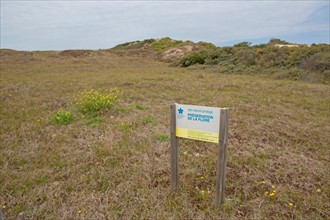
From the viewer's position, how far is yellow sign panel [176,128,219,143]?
7.80 feet

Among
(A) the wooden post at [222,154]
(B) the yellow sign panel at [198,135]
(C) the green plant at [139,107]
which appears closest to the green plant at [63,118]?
(C) the green plant at [139,107]

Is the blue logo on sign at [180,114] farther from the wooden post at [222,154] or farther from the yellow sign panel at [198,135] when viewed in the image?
the wooden post at [222,154]

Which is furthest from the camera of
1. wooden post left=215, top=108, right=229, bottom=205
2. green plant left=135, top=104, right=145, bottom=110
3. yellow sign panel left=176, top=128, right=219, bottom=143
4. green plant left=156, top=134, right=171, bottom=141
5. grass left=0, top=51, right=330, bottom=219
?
green plant left=135, top=104, right=145, bottom=110

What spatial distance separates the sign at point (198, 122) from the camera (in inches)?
92.4

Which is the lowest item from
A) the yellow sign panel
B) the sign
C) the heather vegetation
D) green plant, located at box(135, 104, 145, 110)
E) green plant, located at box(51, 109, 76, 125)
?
green plant, located at box(51, 109, 76, 125)

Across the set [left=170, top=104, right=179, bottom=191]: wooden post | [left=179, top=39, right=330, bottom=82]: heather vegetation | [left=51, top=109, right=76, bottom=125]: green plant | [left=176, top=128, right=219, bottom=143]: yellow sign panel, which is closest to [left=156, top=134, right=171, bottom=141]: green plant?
[left=170, top=104, right=179, bottom=191]: wooden post

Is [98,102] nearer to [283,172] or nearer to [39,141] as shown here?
[39,141]

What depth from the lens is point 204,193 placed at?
2879 mm

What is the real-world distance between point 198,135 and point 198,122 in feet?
0.46

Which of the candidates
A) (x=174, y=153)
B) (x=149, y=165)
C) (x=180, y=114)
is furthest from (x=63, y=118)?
(x=180, y=114)

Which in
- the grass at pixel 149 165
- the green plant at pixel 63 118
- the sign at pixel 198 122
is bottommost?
the grass at pixel 149 165

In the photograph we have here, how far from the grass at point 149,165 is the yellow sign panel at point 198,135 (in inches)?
32.9

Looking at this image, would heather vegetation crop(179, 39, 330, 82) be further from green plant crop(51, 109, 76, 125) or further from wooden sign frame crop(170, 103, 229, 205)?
wooden sign frame crop(170, 103, 229, 205)

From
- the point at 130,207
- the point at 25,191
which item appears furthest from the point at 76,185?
the point at 130,207
